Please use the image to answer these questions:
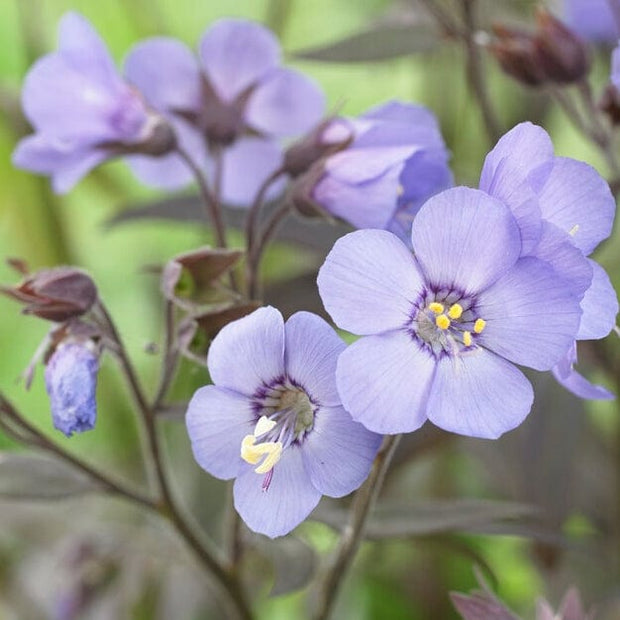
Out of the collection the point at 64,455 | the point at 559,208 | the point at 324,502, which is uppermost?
the point at 559,208

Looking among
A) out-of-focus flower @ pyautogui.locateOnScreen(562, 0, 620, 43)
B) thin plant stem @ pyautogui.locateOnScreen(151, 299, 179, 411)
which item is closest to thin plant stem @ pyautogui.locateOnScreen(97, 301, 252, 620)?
thin plant stem @ pyautogui.locateOnScreen(151, 299, 179, 411)

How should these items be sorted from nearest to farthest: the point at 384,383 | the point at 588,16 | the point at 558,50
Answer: the point at 384,383 < the point at 558,50 < the point at 588,16

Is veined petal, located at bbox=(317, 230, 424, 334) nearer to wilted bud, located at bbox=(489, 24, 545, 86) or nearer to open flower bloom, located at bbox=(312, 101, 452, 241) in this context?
open flower bloom, located at bbox=(312, 101, 452, 241)

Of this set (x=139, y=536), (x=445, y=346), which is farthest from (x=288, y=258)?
(x=445, y=346)

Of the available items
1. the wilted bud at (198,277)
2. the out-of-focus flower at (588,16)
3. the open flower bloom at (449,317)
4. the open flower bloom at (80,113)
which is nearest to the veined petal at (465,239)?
the open flower bloom at (449,317)

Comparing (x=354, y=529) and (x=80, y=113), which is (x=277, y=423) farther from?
(x=80, y=113)

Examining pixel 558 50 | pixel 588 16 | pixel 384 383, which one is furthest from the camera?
pixel 588 16

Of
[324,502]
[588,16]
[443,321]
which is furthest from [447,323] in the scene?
[588,16]
